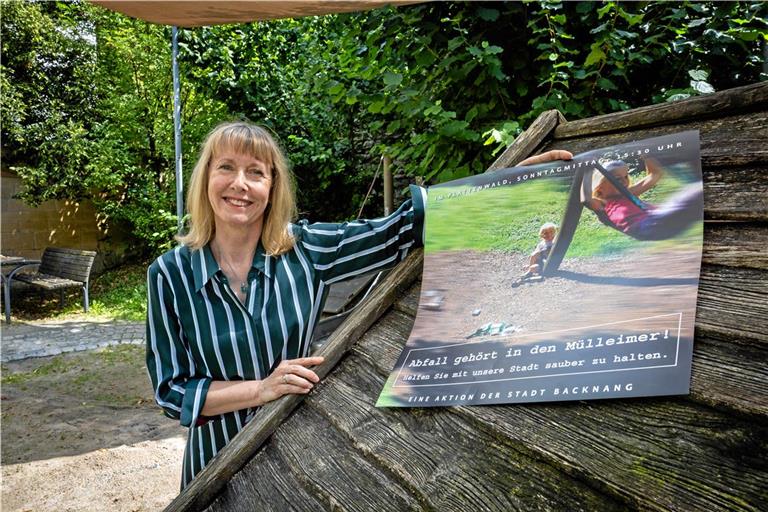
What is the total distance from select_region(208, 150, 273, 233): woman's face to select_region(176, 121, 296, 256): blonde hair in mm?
26

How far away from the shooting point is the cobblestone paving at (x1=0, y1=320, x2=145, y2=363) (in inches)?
283

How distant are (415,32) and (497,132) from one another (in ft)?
3.07

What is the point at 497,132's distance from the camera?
2.48 meters

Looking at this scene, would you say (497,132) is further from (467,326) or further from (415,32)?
(467,326)

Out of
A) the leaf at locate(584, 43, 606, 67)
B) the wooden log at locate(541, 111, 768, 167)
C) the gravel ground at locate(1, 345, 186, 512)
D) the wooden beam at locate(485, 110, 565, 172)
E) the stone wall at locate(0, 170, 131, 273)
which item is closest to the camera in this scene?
the wooden log at locate(541, 111, 768, 167)

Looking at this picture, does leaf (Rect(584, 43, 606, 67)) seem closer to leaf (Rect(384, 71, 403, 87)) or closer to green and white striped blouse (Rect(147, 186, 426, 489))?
leaf (Rect(384, 71, 403, 87))

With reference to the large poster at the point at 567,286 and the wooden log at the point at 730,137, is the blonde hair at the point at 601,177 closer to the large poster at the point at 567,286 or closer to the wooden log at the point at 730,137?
the large poster at the point at 567,286

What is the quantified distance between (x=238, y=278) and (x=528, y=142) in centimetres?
88

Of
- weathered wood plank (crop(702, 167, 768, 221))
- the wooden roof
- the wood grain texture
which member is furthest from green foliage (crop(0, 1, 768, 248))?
the wood grain texture

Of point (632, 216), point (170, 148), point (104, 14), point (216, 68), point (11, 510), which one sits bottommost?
point (11, 510)

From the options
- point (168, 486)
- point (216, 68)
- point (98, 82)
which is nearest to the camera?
point (168, 486)

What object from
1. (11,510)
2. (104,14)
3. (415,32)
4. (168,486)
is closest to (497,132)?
(415,32)

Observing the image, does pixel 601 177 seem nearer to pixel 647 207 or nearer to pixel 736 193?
pixel 647 207

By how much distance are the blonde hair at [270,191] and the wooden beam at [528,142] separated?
2.12 ft
